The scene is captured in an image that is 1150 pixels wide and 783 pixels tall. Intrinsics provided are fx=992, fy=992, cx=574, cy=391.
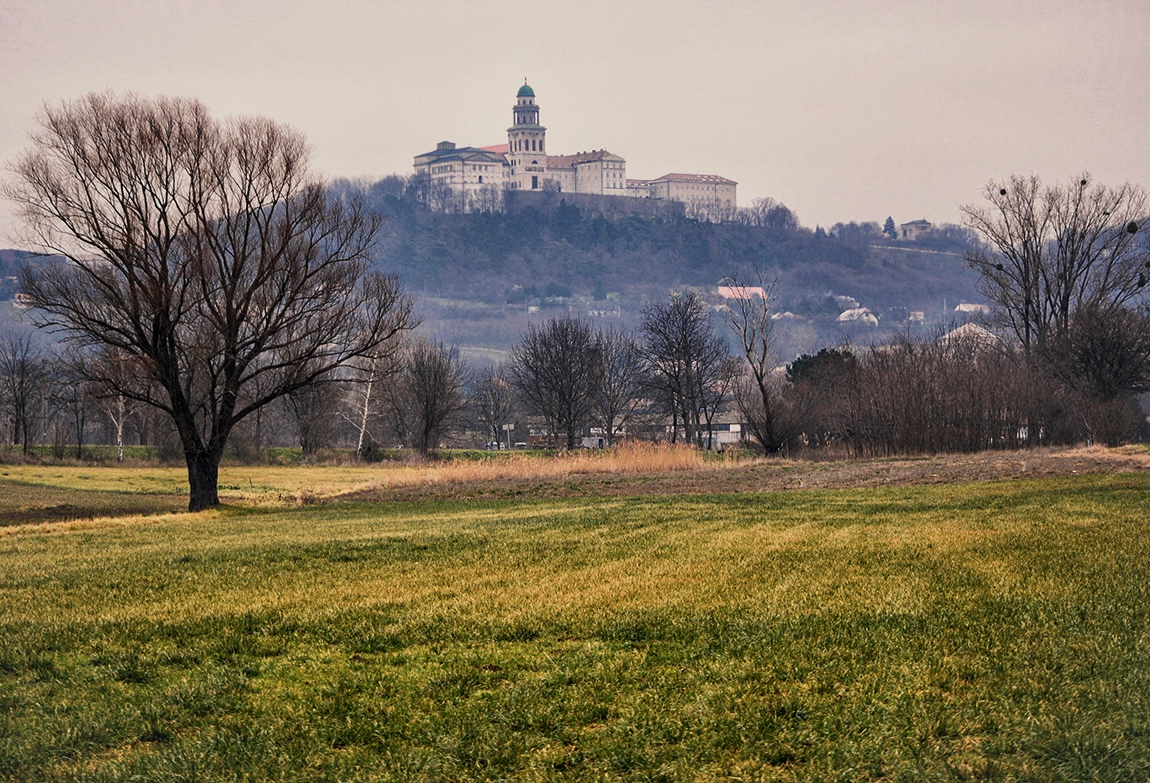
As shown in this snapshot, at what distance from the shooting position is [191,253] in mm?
25797

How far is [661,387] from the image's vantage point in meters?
62.6

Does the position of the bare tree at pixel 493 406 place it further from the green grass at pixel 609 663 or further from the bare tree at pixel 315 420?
the green grass at pixel 609 663

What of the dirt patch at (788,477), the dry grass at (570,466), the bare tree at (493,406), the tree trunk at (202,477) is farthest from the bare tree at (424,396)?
the tree trunk at (202,477)

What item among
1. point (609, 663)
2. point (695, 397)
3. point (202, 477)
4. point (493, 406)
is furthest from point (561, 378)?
point (609, 663)

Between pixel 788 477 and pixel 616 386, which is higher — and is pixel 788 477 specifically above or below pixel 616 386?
below

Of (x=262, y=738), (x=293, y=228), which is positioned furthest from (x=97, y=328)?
(x=262, y=738)

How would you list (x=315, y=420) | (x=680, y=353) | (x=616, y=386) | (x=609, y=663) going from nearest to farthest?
(x=609, y=663) → (x=315, y=420) → (x=680, y=353) → (x=616, y=386)

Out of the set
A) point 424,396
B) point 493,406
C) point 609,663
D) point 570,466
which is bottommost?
point 609,663

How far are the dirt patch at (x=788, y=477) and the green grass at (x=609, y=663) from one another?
11.1 metres

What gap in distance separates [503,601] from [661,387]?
54418 mm

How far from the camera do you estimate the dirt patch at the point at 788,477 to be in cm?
2286

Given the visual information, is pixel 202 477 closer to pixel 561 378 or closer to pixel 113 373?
pixel 113 373

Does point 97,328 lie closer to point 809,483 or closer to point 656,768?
point 809,483

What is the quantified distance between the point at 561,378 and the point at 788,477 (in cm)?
3783
